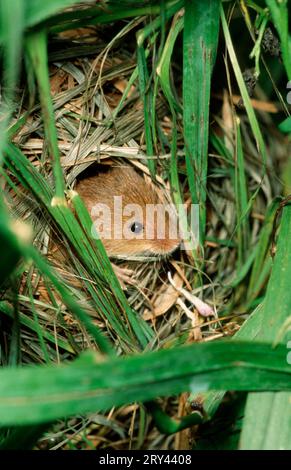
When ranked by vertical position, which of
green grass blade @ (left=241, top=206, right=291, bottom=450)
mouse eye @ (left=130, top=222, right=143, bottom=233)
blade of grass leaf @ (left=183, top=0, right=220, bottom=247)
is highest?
blade of grass leaf @ (left=183, top=0, right=220, bottom=247)

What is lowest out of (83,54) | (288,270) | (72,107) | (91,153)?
(288,270)

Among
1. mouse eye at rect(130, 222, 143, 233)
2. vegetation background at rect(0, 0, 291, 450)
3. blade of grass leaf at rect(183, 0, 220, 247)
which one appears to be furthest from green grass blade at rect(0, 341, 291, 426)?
mouse eye at rect(130, 222, 143, 233)

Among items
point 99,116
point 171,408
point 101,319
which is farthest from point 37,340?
point 99,116

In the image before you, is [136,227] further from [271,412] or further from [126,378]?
[126,378]

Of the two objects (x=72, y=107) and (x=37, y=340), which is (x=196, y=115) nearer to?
(x=72, y=107)

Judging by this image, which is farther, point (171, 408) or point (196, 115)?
point (171, 408)

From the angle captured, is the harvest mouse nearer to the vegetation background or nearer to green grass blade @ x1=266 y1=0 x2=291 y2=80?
the vegetation background

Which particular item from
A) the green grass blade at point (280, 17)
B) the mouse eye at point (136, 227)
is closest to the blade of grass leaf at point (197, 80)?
the green grass blade at point (280, 17)

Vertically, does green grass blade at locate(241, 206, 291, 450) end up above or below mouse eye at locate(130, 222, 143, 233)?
below

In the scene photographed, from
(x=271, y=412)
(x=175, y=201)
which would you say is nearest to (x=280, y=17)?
(x=175, y=201)
